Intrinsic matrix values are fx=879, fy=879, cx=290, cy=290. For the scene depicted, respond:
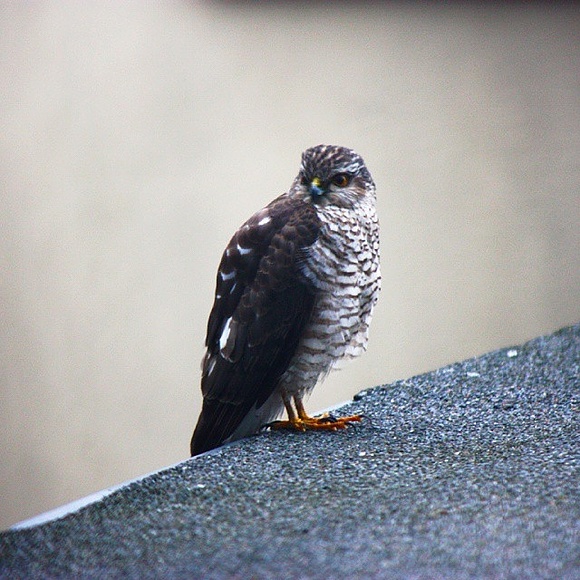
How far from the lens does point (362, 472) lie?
209 centimetres

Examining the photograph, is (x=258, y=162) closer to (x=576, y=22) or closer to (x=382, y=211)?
(x=382, y=211)

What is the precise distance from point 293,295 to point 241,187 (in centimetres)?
202

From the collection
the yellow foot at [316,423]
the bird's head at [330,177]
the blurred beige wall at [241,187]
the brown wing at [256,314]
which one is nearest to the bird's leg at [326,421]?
the yellow foot at [316,423]

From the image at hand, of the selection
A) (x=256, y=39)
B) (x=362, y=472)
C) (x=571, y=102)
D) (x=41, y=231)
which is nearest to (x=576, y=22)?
(x=571, y=102)

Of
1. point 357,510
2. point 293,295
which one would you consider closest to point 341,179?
point 293,295

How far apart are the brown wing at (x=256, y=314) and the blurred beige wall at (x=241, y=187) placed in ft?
6.26

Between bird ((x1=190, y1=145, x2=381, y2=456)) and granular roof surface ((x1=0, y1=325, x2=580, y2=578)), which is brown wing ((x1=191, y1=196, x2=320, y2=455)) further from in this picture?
granular roof surface ((x1=0, y1=325, x2=580, y2=578))

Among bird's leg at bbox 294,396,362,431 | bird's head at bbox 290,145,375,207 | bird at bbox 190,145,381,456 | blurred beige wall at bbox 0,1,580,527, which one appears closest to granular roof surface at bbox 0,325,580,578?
bird's leg at bbox 294,396,362,431

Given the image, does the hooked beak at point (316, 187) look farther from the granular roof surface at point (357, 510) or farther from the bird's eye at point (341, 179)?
the granular roof surface at point (357, 510)

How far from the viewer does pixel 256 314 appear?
245 cm

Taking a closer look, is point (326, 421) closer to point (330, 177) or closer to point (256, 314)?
point (256, 314)

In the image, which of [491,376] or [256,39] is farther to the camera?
[256,39]

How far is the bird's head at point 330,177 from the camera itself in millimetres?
2469

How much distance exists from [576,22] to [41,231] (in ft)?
9.96
